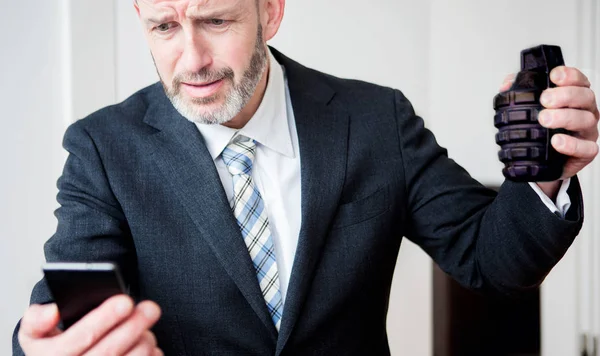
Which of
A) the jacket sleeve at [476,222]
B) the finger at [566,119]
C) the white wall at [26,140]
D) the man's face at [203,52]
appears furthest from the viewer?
the white wall at [26,140]

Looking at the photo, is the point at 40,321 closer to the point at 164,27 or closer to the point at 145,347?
the point at 145,347

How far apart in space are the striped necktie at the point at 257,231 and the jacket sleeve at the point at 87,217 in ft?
0.85

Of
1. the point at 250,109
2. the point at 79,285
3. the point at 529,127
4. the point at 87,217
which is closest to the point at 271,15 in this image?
the point at 250,109

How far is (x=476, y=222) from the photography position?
1511 millimetres

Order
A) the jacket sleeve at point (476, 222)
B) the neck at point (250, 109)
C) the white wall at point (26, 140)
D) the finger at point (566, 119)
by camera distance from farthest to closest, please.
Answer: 1. the white wall at point (26, 140)
2. the neck at point (250, 109)
3. the jacket sleeve at point (476, 222)
4. the finger at point (566, 119)

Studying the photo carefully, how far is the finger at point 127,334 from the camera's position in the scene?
86 centimetres

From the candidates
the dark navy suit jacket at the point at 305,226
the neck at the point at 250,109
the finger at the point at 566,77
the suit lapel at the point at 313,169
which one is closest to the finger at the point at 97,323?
the dark navy suit jacket at the point at 305,226

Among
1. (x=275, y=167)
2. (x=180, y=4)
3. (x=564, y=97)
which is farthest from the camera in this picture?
(x=275, y=167)

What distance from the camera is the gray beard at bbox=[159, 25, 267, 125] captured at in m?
1.46

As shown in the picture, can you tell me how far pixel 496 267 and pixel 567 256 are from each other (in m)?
1.67

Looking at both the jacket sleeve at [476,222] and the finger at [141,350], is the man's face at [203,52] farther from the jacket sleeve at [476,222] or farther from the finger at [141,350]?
the finger at [141,350]

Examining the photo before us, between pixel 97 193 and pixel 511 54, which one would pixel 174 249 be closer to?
pixel 97 193

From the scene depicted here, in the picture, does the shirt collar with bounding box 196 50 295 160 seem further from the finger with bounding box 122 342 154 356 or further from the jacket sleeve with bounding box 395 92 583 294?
the finger with bounding box 122 342 154 356

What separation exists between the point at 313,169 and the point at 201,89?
0.31 meters
